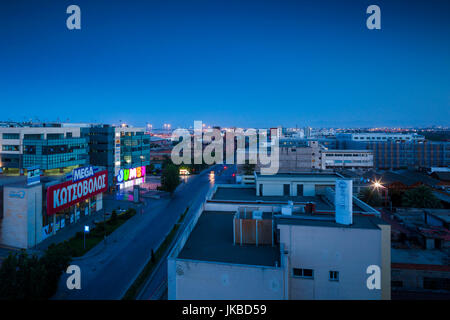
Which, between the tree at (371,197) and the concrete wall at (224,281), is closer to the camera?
the concrete wall at (224,281)

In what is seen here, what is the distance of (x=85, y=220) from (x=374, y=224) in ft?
69.6

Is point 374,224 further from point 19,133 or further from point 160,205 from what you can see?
point 19,133

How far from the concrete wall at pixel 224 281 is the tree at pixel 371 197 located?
23.3m

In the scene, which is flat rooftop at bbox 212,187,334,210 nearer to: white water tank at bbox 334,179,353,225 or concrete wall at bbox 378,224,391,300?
white water tank at bbox 334,179,353,225

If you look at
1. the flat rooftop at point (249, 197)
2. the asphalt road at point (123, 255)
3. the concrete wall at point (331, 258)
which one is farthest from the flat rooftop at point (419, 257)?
the asphalt road at point (123, 255)

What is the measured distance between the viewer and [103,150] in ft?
111

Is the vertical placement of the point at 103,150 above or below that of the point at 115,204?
above

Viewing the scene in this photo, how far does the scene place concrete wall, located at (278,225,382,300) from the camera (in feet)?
24.6

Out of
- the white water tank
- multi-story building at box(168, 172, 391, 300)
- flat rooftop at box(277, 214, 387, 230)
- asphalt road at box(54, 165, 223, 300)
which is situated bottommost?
asphalt road at box(54, 165, 223, 300)

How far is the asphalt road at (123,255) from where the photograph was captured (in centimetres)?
1205

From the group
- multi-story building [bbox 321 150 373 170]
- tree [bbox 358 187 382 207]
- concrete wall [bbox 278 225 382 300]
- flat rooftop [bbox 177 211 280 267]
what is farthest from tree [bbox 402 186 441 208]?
multi-story building [bbox 321 150 373 170]

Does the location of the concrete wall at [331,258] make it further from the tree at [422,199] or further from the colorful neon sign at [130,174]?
the colorful neon sign at [130,174]

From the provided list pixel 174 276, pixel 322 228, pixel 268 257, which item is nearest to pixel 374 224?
pixel 322 228

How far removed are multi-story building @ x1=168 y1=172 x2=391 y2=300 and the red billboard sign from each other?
43.8 ft
